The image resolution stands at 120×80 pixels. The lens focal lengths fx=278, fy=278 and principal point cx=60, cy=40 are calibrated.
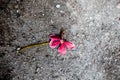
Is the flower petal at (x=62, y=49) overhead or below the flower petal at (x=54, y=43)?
below

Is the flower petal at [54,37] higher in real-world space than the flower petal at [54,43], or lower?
higher

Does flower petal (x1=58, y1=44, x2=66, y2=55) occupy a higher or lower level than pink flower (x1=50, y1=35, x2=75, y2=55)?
lower

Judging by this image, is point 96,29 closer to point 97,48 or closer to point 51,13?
point 97,48

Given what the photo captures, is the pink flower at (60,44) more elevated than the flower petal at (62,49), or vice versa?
the pink flower at (60,44)

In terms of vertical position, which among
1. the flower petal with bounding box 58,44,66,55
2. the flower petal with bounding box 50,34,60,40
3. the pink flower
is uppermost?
the flower petal with bounding box 50,34,60,40

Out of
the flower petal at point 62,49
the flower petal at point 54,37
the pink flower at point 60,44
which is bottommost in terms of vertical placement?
the flower petal at point 62,49

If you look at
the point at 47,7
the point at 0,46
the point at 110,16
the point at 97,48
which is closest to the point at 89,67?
the point at 97,48

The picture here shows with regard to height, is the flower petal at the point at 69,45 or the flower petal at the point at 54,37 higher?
the flower petal at the point at 54,37

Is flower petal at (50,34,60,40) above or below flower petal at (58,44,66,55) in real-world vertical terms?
above
